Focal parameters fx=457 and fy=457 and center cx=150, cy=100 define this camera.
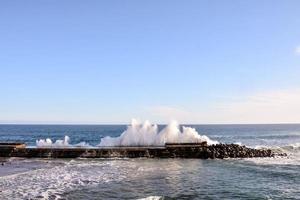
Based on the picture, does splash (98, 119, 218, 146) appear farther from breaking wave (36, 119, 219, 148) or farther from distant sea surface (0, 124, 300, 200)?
distant sea surface (0, 124, 300, 200)

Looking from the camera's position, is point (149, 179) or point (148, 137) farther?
point (148, 137)

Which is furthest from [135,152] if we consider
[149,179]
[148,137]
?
[149,179]

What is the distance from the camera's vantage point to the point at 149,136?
58.3 meters

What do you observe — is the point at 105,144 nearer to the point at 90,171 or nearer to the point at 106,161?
the point at 106,161

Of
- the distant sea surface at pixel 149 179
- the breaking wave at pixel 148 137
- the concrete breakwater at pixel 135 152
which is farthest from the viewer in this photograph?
the breaking wave at pixel 148 137

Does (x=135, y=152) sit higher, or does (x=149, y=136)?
(x=149, y=136)

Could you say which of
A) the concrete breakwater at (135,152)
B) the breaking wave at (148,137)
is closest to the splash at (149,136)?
the breaking wave at (148,137)

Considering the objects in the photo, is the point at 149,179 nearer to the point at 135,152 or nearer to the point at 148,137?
the point at 135,152

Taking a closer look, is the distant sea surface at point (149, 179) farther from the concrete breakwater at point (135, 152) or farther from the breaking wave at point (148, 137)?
the breaking wave at point (148, 137)

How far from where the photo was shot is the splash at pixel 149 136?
190 ft

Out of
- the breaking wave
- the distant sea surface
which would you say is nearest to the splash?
the breaking wave

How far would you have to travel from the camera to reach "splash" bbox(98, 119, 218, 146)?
5781cm

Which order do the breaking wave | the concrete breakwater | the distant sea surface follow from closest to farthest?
1. the distant sea surface
2. the concrete breakwater
3. the breaking wave

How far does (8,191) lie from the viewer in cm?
2656
